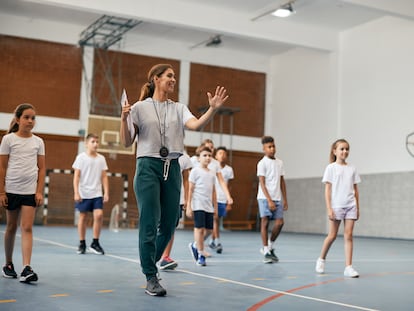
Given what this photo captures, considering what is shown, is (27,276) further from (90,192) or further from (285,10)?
(285,10)

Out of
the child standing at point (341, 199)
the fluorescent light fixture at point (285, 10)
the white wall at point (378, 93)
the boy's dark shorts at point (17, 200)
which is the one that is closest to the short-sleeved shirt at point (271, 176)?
the child standing at point (341, 199)

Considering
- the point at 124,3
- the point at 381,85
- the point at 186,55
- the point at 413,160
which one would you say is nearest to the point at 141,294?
the point at 124,3

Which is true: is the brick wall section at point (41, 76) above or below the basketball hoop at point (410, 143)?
above

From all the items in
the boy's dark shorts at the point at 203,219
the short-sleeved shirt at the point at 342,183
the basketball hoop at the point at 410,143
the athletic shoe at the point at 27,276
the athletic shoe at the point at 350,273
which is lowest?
the athletic shoe at the point at 350,273

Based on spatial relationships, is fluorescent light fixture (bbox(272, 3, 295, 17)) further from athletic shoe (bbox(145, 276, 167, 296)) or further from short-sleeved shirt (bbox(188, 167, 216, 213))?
athletic shoe (bbox(145, 276, 167, 296))

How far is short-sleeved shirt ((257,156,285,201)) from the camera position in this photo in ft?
27.7

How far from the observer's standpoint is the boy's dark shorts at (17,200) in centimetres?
534

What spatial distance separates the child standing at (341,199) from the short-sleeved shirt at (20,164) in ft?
10.9

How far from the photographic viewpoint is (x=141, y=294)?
4754 mm

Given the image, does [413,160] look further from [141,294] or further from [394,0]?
[141,294]

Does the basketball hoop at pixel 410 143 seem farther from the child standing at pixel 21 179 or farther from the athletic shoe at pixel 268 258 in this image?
the child standing at pixel 21 179

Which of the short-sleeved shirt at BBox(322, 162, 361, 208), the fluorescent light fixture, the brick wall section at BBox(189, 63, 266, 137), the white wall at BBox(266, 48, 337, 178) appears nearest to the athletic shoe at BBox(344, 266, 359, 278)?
the short-sleeved shirt at BBox(322, 162, 361, 208)

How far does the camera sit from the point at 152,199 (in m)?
4.64

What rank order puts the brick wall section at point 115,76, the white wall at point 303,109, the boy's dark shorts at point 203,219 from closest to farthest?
the boy's dark shorts at point 203,219 → the white wall at point 303,109 → the brick wall section at point 115,76
